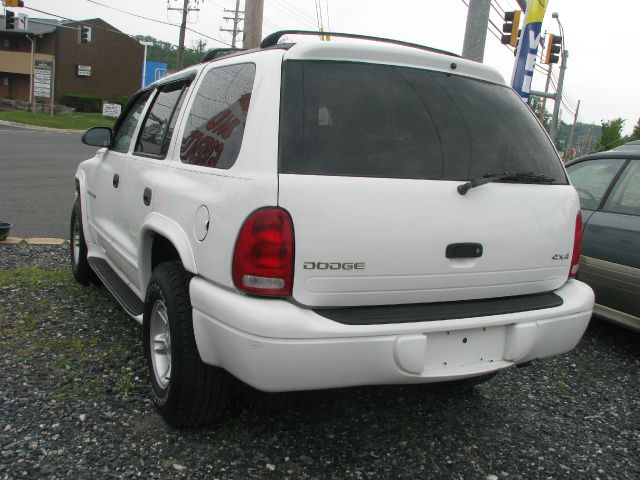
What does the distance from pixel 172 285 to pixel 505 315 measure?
4.88ft

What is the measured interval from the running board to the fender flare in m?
0.15

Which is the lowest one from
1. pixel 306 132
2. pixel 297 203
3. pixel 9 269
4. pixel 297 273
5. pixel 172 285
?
pixel 9 269

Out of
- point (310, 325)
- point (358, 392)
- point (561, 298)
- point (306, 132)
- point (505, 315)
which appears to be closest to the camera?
point (310, 325)

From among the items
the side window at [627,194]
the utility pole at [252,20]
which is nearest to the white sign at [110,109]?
the utility pole at [252,20]

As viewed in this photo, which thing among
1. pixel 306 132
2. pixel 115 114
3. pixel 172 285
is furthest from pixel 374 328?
pixel 115 114

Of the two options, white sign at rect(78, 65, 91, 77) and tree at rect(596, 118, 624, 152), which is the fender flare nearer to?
white sign at rect(78, 65, 91, 77)

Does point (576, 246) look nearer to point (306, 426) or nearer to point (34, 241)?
point (306, 426)

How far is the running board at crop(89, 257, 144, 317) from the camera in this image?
3.36 m

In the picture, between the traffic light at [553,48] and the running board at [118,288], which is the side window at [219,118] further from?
the traffic light at [553,48]

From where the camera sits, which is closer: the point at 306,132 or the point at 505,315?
the point at 306,132

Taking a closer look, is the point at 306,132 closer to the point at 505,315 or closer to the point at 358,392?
the point at 505,315

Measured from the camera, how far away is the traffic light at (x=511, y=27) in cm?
1496

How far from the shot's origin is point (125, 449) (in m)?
2.63

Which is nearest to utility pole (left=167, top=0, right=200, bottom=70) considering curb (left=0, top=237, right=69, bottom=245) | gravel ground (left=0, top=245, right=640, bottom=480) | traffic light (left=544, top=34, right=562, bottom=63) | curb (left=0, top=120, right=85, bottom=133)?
curb (left=0, top=120, right=85, bottom=133)
